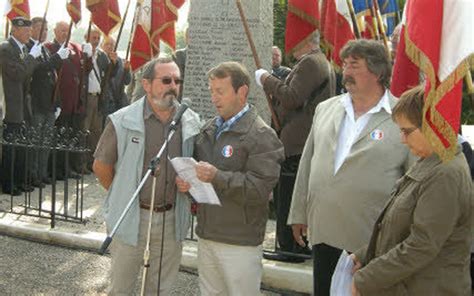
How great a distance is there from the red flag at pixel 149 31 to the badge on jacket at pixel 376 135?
14.4ft

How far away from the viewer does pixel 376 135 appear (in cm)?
364

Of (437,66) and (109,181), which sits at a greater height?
(437,66)

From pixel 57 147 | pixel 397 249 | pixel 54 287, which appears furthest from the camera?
pixel 57 147

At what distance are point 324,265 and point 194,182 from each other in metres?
0.94

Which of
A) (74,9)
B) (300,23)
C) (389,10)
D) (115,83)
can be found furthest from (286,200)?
(115,83)

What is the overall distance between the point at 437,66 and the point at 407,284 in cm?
111

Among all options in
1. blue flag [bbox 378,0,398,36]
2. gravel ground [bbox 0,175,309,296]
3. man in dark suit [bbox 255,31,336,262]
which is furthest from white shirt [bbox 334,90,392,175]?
blue flag [bbox 378,0,398,36]

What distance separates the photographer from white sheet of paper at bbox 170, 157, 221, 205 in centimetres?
369

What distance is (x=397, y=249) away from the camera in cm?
289

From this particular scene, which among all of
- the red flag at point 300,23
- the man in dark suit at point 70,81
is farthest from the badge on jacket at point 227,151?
the man in dark suit at point 70,81

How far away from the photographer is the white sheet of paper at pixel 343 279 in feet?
11.1

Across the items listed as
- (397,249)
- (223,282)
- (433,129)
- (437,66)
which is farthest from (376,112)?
(223,282)

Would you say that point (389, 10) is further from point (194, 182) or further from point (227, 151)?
point (194, 182)

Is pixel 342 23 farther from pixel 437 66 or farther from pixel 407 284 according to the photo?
pixel 407 284
